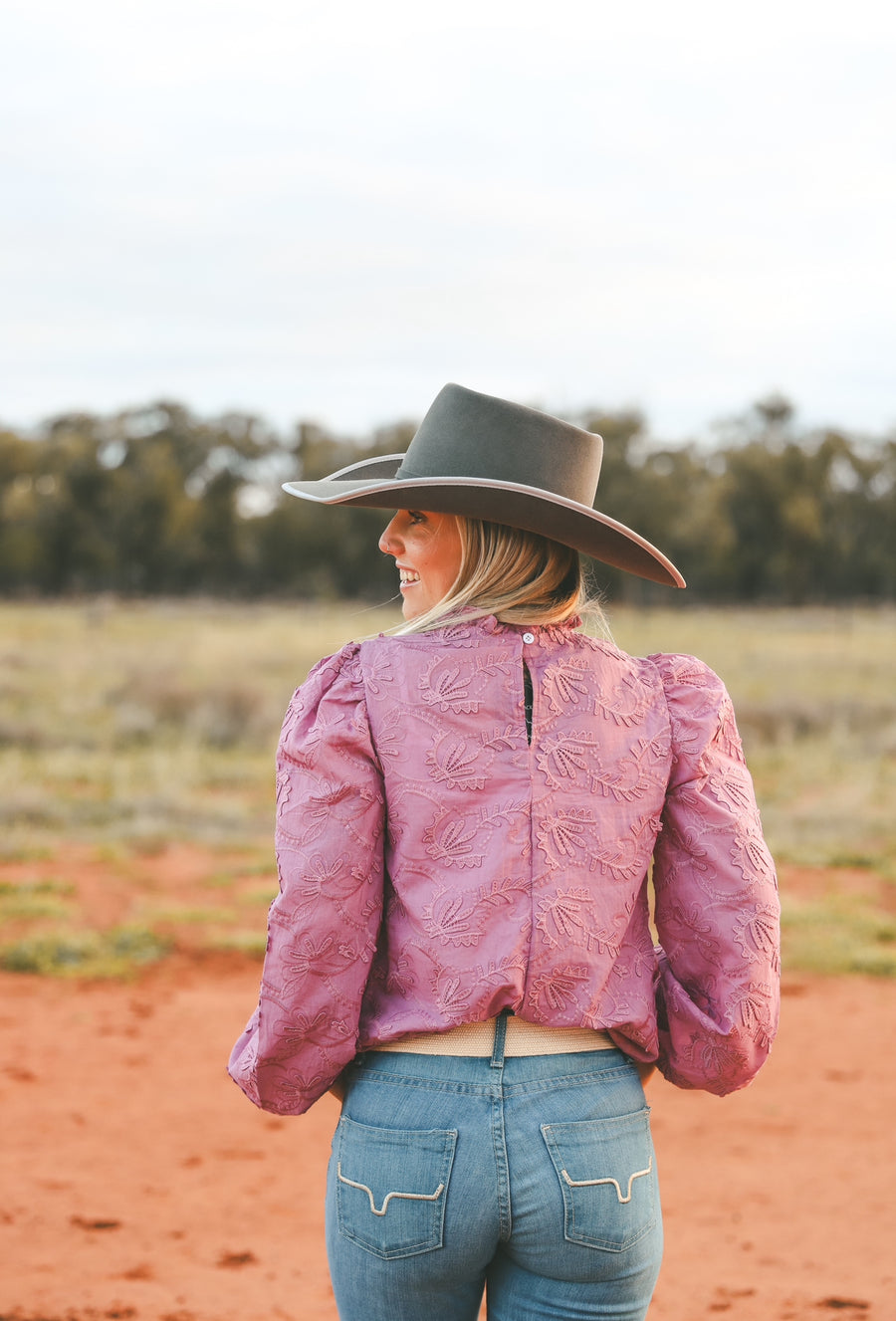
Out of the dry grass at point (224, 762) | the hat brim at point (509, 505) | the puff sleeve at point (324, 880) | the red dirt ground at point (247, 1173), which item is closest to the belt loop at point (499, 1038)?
the puff sleeve at point (324, 880)

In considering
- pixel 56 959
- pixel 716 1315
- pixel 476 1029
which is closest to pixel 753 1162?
pixel 716 1315

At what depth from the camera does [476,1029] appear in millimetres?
1499

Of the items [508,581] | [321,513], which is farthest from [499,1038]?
[321,513]

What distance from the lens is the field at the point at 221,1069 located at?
3.54 meters

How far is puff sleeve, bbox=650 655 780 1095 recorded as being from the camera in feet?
5.26

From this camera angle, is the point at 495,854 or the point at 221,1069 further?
the point at 221,1069

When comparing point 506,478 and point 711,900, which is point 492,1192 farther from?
point 506,478

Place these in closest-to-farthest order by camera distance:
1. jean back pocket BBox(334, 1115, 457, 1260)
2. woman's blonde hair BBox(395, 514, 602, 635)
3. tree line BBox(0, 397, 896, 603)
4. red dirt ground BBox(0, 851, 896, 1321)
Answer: jean back pocket BBox(334, 1115, 457, 1260)
woman's blonde hair BBox(395, 514, 602, 635)
red dirt ground BBox(0, 851, 896, 1321)
tree line BBox(0, 397, 896, 603)

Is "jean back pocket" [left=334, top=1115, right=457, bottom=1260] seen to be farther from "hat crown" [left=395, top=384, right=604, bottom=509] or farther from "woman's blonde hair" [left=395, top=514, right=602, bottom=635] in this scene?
"hat crown" [left=395, top=384, right=604, bottom=509]

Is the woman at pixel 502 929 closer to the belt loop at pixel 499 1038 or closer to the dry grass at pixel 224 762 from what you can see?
the belt loop at pixel 499 1038

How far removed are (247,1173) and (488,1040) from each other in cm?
311

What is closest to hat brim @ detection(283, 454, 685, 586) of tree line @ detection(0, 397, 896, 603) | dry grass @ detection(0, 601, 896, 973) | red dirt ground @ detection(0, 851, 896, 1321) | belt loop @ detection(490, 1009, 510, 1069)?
belt loop @ detection(490, 1009, 510, 1069)

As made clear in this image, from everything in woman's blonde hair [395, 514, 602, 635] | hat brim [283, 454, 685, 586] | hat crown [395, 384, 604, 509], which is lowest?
woman's blonde hair [395, 514, 602, 635]

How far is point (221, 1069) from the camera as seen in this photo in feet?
17.0
